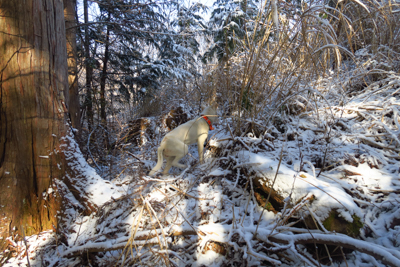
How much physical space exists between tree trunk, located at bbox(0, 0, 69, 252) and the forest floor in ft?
0.50

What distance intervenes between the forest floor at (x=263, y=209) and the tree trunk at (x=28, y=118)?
152 mm

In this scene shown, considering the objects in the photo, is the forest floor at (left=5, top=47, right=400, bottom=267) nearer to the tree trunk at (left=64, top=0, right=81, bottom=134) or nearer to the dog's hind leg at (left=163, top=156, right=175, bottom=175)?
the dog's hind leg at (left=163, top=156, right=175, bottom=175)

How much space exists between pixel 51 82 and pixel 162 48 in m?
6.34

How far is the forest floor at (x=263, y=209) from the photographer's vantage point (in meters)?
1.21

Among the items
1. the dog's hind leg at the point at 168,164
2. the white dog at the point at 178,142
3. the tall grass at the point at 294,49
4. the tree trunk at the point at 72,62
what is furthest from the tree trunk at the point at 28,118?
the tree trunk at the point at 72,62

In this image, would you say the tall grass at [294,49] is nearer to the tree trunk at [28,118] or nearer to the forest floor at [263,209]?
the forest floor at [263,209]

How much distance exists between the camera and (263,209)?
1179mm

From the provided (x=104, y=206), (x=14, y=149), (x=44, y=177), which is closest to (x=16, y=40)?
(x=14, y=149)

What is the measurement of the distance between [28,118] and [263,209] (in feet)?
6.69

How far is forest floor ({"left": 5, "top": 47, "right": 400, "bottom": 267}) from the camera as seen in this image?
3.98 feet

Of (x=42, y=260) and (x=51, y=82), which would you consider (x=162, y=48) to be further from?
(x=42, y=260)

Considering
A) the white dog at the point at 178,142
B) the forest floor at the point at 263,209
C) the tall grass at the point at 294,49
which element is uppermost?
the tall grass at the point at 294,49

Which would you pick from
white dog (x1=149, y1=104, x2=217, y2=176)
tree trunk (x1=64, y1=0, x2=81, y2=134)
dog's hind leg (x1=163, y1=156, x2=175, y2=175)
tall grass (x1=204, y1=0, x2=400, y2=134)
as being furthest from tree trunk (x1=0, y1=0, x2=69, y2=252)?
tree trunk (x1=64, y1=0, x2=81, y2=134)

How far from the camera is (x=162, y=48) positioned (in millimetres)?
7332
